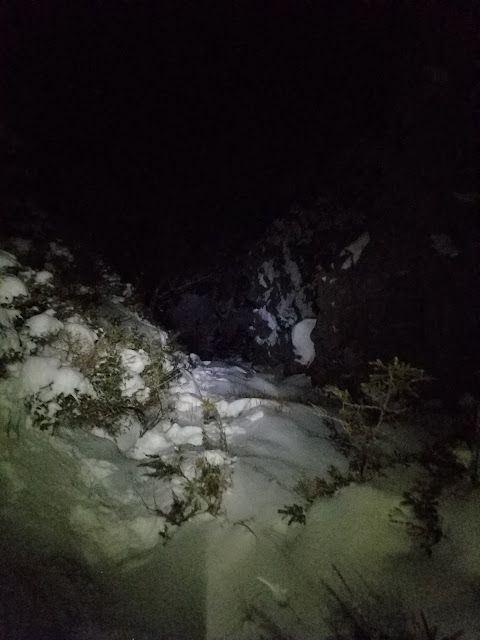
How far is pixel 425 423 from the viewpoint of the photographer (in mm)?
5570

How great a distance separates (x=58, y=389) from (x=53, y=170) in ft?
32.1

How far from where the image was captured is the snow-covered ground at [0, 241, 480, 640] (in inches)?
109

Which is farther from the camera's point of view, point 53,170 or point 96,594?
point 53,170

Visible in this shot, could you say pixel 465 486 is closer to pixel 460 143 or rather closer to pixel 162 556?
pixel 162 556

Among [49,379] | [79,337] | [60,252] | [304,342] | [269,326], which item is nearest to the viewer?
[49,379]

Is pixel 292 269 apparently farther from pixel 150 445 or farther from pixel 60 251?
Answer: pixel 150 445

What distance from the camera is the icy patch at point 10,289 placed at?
5074mm

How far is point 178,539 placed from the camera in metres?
3.41

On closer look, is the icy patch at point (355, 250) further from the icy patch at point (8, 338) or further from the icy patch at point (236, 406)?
the icy patch at point (8, 338)

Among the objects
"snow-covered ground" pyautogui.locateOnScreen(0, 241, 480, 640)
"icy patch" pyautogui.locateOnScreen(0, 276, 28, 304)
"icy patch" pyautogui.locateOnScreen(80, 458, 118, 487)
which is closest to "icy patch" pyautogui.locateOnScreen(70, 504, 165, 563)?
"snow-covered ground" pyautogui.locateOnScreen(0, 241, 480, 640)

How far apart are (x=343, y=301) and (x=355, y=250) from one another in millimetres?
969

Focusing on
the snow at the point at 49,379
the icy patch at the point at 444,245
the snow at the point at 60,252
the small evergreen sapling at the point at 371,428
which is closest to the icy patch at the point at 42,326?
the snow at the point at 49,379

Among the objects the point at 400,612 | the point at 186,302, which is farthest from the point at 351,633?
the point at 186,302

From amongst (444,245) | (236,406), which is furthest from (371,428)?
(444,245)
